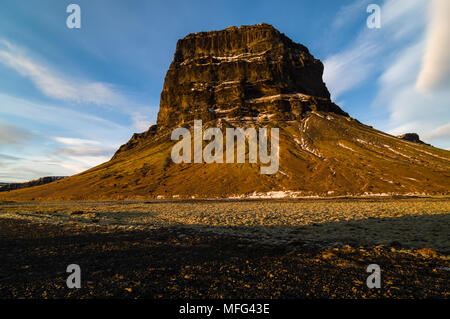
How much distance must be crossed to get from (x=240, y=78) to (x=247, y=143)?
66.2m

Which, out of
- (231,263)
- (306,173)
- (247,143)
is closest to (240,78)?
(247,143)

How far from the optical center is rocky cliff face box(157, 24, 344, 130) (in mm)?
130125

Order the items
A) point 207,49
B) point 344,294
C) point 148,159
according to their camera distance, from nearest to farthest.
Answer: point 344,294 → point 148,159 → point 207,49

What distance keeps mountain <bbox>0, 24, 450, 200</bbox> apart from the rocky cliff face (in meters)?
0.71

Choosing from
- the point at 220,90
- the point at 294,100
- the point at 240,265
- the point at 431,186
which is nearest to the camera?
the point at 240,265

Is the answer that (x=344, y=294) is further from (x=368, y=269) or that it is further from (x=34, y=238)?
(x=34, y=238)

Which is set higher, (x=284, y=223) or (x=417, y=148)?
(x=417, y=148)

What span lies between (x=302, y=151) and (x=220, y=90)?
75.7 metres

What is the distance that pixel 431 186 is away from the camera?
63.3m

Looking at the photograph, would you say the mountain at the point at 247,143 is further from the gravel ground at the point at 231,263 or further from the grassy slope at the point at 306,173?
the gravel ground at the point at 231,263

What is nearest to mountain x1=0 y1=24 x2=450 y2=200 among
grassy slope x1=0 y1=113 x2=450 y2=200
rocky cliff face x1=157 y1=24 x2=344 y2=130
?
grassy slope x1=0 y1=113 x2=450 y2=200

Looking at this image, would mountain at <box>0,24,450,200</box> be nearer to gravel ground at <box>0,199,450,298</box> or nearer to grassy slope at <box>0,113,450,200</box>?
grassy slope at <box>0,113,450,200</box>

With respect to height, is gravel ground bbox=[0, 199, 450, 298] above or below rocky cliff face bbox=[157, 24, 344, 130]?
below
